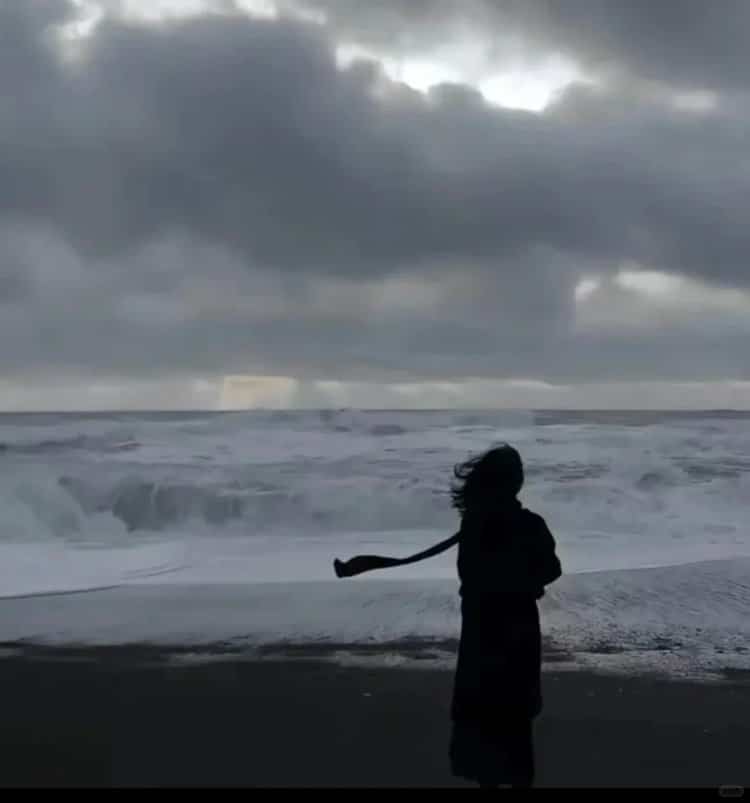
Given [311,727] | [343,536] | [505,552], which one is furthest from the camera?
[343,536]

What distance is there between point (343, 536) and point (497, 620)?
13671 millimetres

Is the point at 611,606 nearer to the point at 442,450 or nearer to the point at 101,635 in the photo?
the point at 101,635

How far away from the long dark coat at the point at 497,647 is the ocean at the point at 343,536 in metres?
3.53

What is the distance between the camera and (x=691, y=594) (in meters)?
10.1

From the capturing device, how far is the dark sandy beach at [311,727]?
4.85 metres

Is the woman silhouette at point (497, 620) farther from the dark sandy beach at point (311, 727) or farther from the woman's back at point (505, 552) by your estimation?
the dark sandy beach at point (311, 727)

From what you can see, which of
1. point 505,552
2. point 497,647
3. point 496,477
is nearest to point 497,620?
point 497,647

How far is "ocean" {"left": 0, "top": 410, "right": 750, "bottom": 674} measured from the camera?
859cm

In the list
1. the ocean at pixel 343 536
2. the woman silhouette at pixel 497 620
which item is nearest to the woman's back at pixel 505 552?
the woman silhouette at pixel 497 620

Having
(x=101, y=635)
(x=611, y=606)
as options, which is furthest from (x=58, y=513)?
(x=611, y=606)

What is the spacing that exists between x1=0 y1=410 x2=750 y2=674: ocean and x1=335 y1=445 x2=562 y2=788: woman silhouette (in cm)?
353

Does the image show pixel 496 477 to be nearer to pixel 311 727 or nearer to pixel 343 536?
pixel 311 727

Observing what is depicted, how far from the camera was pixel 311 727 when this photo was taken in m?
5.67

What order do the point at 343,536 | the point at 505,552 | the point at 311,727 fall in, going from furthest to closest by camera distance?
the point at 343,536, the point at 311,727, the point at 505,552
